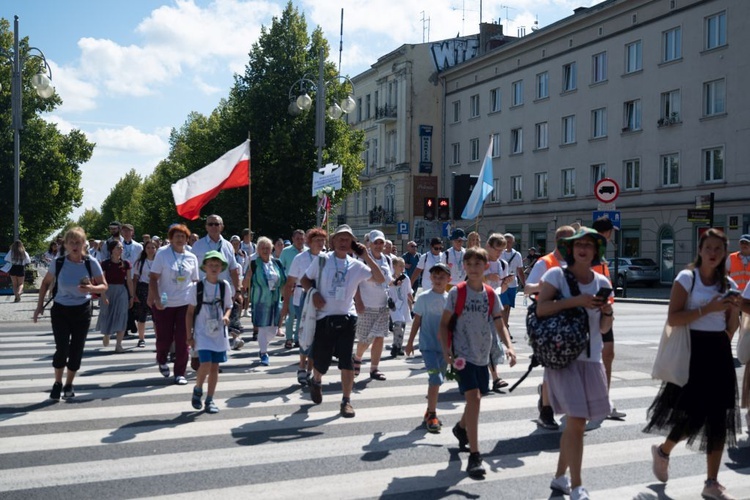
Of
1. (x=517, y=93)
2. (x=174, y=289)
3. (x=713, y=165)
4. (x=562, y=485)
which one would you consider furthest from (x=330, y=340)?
(x=517, y=93)

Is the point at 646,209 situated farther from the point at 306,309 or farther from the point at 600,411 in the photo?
the point at 600,411

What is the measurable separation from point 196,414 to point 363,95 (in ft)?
194

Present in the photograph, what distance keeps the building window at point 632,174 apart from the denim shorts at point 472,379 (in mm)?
34391

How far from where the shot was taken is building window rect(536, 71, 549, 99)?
44.6 meters

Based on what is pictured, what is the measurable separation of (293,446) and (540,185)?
40696mm

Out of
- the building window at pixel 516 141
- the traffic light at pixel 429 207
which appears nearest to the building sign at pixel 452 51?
the building window at pixel 516 141

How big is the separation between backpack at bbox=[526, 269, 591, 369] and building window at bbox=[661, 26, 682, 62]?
34.1 m

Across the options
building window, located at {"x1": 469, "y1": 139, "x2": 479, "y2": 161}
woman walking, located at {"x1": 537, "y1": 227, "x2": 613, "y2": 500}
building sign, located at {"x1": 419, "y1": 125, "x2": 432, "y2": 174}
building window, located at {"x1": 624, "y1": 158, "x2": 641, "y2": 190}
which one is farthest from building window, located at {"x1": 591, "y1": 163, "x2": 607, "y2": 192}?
woman walking, located at {"x1": 537, "y1": 227, "x2": 613, "y2": 500}

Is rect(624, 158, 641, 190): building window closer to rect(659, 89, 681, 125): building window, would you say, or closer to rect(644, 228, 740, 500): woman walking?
rect(659, 89, 681, 125): building window

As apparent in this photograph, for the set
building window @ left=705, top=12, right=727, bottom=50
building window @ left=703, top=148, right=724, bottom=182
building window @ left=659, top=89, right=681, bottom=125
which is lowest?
building window @ left=703, top=148, right=724, bottom=182

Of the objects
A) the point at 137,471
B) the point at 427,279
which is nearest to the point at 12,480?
the point at 137,471

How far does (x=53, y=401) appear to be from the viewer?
827 centimetres

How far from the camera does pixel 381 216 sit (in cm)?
6188

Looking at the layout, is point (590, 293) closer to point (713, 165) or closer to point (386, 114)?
point (713, 165)
